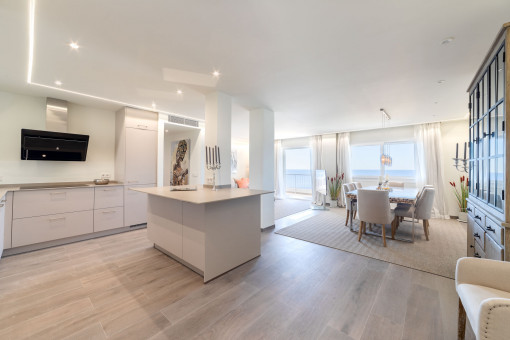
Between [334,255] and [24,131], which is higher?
[24,131]

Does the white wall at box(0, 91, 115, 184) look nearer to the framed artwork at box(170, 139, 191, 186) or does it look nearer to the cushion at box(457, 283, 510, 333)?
the framed artwork at box(170, 139, 191, 186)

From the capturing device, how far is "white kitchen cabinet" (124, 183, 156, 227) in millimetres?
3830

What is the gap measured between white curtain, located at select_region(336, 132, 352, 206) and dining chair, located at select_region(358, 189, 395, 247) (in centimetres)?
335

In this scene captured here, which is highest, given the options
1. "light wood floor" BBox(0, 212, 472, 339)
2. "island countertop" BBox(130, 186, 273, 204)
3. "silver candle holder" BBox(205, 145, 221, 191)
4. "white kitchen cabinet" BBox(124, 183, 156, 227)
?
"silver candle holder" BBox(205, 145, 221, 191)

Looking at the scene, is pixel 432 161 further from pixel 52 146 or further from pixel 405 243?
A: pixel 52 146

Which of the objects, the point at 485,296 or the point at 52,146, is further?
the point at 52,146

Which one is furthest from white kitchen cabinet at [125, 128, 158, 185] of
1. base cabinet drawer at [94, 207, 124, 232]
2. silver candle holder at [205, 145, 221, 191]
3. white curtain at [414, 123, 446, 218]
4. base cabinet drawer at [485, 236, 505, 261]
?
white curtain at [414, 123, 446, 218]

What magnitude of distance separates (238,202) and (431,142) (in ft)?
18.3

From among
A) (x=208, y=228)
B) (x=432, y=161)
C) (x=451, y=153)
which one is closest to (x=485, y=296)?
(x=208, y=228)

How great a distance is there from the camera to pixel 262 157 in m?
4.03

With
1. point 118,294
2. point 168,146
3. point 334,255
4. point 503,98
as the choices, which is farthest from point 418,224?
point 168,146

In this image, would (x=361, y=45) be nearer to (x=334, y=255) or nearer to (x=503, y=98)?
(x=503, y=98)

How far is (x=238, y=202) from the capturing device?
247 cm

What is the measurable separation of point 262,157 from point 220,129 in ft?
3.76
